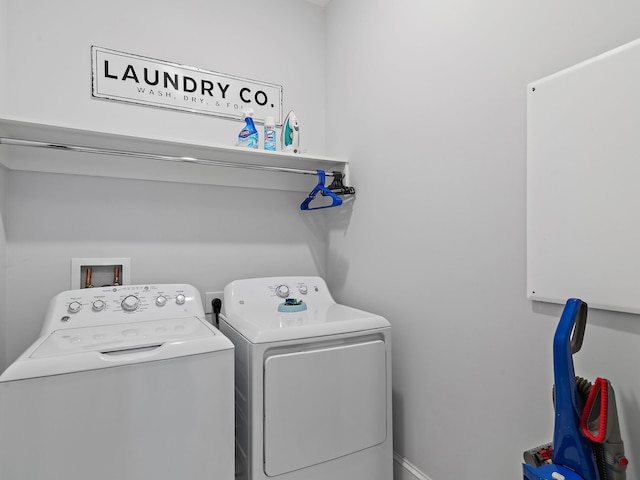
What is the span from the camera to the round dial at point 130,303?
4.79 feet

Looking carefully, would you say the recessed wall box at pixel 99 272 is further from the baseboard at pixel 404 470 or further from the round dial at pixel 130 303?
the baseboard at pixel 404 470

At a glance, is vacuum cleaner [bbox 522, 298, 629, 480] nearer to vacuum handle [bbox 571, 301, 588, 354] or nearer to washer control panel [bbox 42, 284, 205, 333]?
vacuum handle [bbox 571, 301, 588, 354]

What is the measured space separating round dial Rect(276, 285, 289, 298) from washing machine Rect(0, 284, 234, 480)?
521 millimetres

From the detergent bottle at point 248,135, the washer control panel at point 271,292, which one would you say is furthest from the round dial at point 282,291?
the detergent bottle at point 248,135

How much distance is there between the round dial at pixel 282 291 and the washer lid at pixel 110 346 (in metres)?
0.45

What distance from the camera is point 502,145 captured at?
1179 millimetres

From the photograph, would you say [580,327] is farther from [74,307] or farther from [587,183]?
[74,307]

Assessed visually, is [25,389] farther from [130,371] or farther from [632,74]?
[632,74]

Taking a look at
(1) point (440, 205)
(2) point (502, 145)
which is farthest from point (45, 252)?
(2) point (502, 145)

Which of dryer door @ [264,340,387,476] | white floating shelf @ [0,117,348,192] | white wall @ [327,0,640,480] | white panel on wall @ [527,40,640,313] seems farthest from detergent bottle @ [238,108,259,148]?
white panel on wall @ [527,40,640,313]

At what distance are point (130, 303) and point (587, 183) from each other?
161 centimetres

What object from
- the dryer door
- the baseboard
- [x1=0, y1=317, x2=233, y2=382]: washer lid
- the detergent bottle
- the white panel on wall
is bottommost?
the baseboard

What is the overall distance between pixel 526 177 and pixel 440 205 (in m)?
0.36

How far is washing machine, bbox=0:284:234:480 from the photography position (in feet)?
3.00
